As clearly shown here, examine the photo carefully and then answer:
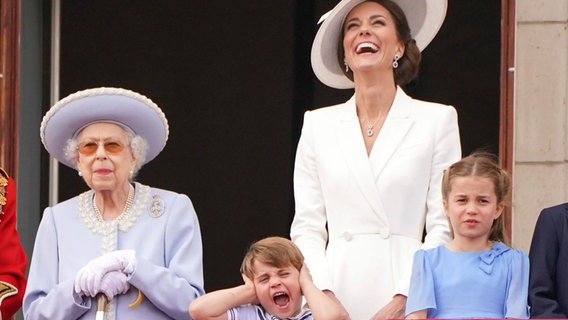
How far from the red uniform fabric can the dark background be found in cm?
235

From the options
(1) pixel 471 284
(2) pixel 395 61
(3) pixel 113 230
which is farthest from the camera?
(2) pixel 395 61

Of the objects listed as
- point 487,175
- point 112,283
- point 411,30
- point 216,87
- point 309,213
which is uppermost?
point 411,30

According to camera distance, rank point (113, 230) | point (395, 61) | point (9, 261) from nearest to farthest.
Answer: point (113, 230) < point (395, 61) < point (9, 261)

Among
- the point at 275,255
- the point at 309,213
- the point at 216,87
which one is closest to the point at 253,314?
the point at 275,255

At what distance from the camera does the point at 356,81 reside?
717 centimetres

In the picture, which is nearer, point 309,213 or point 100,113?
point 100,113

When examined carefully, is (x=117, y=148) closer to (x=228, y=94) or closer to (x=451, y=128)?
(x=451, y=128)

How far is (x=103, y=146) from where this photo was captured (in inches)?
272

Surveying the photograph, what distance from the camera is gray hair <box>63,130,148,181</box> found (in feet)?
22.9

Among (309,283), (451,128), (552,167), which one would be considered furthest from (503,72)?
(309,283)

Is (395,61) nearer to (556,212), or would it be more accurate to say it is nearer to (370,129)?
(370,129)

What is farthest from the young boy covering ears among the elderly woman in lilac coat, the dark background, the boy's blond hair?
the dark background

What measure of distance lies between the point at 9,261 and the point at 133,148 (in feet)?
2.49

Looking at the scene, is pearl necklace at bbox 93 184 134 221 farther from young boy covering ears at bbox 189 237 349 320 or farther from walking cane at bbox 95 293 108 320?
young boy covering ears at bbox 189 237 349 320
